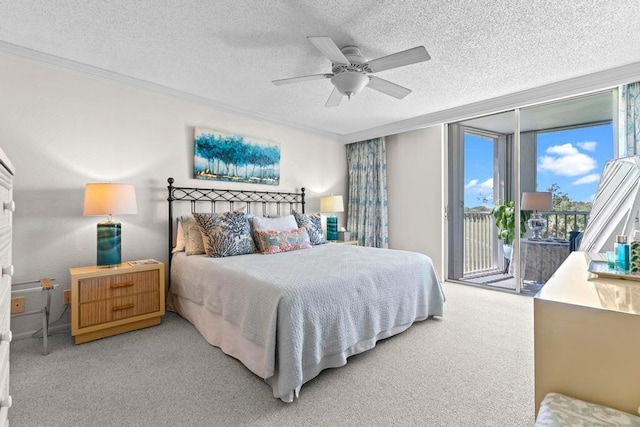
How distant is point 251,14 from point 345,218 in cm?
395

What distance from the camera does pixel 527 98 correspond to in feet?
11.3

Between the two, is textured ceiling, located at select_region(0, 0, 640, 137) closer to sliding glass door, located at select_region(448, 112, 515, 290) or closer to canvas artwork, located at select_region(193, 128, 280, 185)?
canvas artwork, located at select_region(193, 128, 280, 185)

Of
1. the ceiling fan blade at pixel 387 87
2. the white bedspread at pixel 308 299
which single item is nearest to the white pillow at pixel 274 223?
the white bedspread at pixel 308 299

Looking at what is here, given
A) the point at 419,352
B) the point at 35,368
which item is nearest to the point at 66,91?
the point at 35,368

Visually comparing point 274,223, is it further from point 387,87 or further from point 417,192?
point 417,192

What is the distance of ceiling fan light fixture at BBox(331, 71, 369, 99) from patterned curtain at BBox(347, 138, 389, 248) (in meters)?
2.58

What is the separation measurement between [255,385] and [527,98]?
13.2ft

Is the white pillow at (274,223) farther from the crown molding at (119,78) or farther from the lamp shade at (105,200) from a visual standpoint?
the crown molding at (119,78)

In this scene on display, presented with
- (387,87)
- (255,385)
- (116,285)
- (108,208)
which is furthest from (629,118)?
(116,285)

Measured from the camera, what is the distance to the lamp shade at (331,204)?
189 inches

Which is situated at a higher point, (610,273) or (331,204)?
(331,204)

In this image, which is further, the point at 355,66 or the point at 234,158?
the point at 234,158

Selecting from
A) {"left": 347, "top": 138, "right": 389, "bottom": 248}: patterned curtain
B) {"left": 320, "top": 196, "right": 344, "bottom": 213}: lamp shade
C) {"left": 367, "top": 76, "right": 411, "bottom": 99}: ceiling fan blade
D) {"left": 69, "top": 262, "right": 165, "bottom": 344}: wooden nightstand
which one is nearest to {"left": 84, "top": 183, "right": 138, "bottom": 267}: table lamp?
{"left": 69, "top": 262, "right": 165, "bottom": 344}: wooden nightstand

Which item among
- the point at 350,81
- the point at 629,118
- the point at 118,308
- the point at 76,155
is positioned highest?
the point at 350,81
